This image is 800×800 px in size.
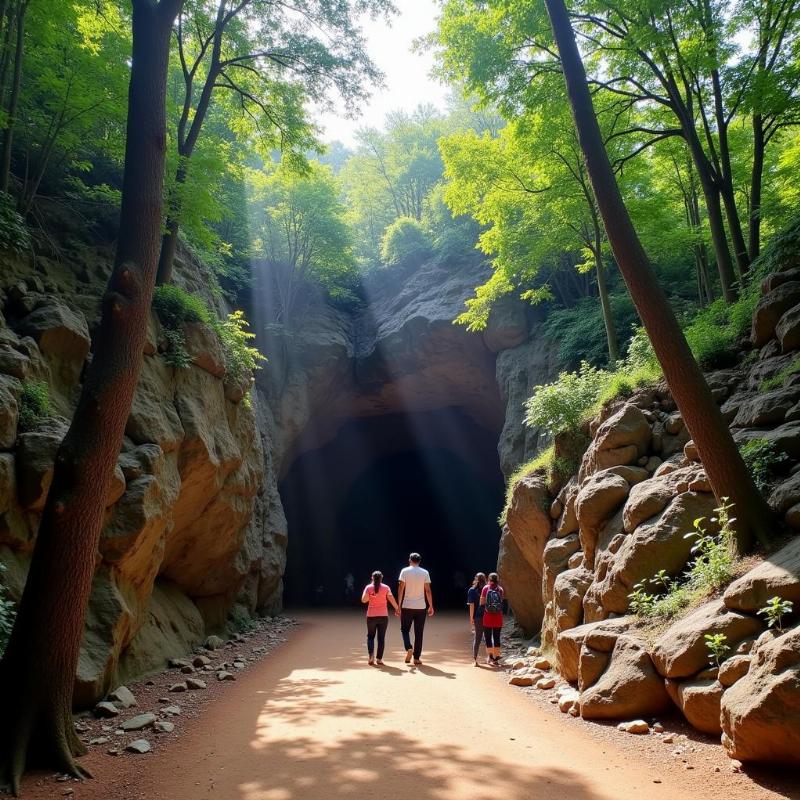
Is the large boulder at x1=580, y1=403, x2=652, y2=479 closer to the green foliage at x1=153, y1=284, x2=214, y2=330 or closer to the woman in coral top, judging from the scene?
the woman in coral top

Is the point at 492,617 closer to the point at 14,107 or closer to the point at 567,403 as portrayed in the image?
the point at 567,403

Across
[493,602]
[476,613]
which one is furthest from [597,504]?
[476,613]

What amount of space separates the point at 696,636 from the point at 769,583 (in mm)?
747

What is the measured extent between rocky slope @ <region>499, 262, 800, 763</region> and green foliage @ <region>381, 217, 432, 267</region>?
16485 mm

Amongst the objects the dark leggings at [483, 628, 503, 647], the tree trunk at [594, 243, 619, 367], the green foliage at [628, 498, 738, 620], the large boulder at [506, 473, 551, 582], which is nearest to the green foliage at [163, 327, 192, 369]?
the large boulder at [506, 473, 551, 582]

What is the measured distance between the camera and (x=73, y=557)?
14.9ft

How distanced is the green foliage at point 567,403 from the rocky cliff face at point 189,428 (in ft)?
20.3

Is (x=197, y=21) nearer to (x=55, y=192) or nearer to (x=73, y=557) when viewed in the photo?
(x=55, y=192)

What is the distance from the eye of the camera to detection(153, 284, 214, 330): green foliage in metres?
9.96

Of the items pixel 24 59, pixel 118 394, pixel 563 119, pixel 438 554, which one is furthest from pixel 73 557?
pixel 438 554

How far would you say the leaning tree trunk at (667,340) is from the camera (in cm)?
525

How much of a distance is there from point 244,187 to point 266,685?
62.2 ft

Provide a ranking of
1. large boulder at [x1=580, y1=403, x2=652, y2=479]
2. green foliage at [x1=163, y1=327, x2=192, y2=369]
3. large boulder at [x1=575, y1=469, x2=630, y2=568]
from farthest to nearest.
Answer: green foliage at [x1=163, y1=327, x2=192, y2=369] → large boulder at [x1=580, y1=403, x2=652, y2=479] → large boulder at [x1=575, y1=469, x2=630, y2=568]

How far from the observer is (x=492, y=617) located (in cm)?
884
